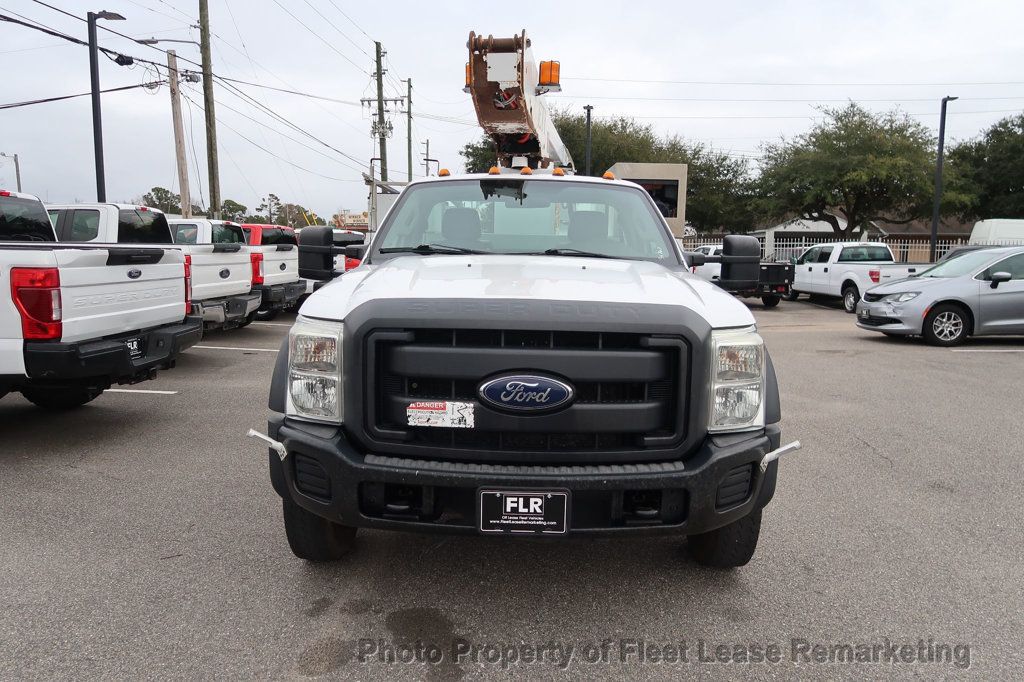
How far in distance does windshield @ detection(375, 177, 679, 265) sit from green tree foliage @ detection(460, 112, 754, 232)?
1443 inches

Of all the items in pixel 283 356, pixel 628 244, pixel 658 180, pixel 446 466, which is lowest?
pixel 446 466

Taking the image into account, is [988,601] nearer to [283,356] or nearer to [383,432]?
Answer: [383,432]

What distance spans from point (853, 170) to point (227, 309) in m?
32.2

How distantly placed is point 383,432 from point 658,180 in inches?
709

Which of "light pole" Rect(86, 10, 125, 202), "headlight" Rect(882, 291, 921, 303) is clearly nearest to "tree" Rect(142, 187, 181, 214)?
"light pole" Rect(86, 10, 125, 202)

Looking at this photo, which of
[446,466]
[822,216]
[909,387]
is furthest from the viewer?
[822,216]

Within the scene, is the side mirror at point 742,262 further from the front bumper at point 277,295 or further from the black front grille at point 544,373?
the front bumper at point 277,295

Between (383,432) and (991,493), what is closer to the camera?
(383,432)

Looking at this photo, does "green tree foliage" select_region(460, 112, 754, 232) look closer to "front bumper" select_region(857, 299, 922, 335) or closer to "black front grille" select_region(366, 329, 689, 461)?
"front bumper" select_region(857, 299, 922, 335)

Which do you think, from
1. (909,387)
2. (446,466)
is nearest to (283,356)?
(446,466)

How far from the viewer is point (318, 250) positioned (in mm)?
4410

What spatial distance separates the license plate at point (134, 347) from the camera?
5441mm

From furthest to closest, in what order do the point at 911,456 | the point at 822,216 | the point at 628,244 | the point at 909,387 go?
the point at 822,216
the point at 909,387
the point at 911,456
the point at 628,244

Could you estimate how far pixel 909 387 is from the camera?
7.89 meters
